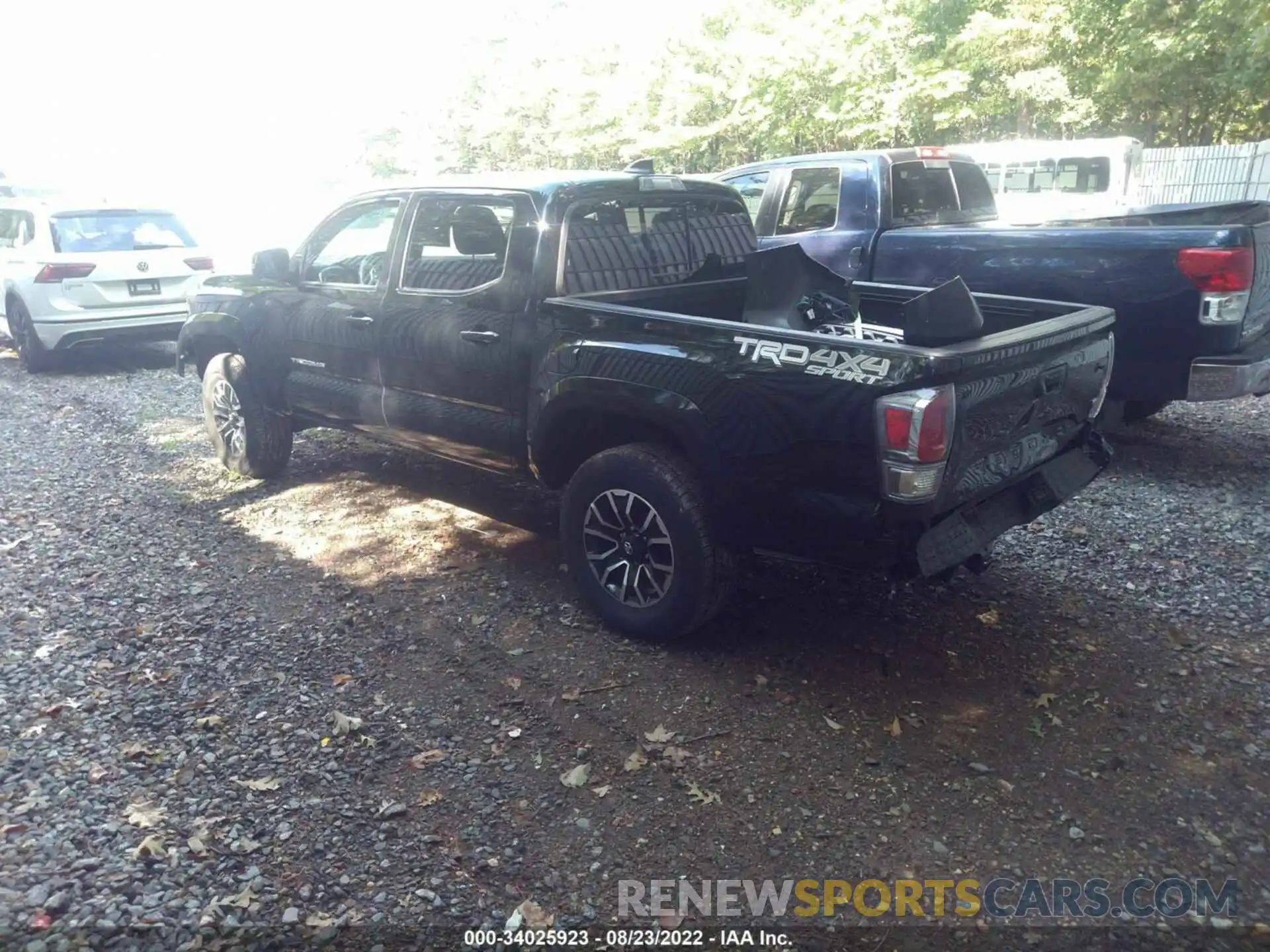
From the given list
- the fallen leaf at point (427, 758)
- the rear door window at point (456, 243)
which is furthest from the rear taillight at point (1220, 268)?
the fallen leaf at point (427, 758)

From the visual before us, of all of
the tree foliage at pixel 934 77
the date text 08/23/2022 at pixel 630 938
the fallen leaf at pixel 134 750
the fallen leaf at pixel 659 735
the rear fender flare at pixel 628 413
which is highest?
the tree foliage at pixel 934 77

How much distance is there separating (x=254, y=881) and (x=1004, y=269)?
18.4 ft

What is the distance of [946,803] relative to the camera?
10.2 ft

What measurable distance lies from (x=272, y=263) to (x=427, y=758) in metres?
3.50

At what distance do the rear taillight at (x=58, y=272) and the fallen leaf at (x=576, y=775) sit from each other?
8.59m

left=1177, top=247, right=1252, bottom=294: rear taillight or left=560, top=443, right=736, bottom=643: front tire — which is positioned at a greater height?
left=1177, top=247, right=1252, bottom=294: rear taillight

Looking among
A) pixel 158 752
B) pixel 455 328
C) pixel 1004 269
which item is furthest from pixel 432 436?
pixel 1004 269

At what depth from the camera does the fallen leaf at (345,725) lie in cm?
355

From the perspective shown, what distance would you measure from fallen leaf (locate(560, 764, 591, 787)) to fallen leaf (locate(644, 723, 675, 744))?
0.27 m

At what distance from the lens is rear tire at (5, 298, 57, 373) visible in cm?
978

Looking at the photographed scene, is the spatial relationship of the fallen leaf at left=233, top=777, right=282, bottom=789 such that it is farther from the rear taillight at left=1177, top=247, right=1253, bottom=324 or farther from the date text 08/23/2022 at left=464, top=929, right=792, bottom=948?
the rear taillight at left=1177, top=247, right=1253, bottom=324

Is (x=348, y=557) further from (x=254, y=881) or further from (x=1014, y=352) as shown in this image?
(x=1014, y=352)

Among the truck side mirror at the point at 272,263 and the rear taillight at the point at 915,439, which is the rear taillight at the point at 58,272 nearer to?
the truck side mirror at the point at 272,263

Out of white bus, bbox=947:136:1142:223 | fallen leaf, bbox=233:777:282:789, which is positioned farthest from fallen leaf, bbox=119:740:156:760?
white bus, bbox=947:136:1142:223
